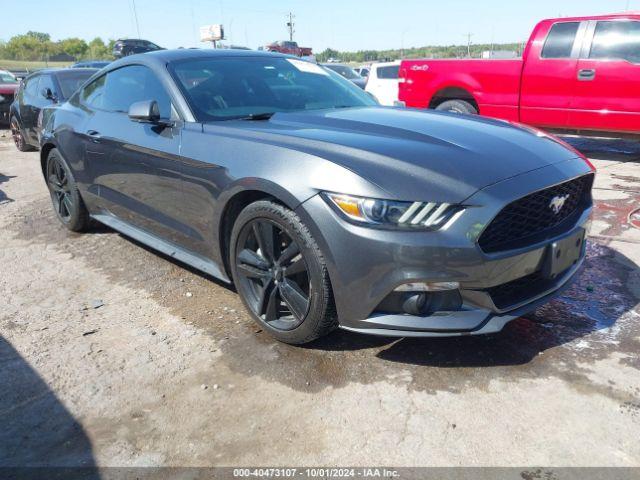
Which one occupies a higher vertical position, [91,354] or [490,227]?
[490,227]

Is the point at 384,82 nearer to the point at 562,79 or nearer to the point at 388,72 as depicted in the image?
the point at 388,72

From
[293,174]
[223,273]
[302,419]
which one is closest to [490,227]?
[293,174]

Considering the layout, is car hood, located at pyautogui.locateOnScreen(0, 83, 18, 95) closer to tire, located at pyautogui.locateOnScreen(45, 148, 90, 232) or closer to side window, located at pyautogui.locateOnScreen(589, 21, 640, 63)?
tire, located at pyautogui.locateOnScreen(45, 148, 90, 232)

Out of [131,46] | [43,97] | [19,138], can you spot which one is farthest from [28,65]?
[43,97]

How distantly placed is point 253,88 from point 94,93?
1792mm

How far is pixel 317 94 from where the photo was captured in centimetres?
378

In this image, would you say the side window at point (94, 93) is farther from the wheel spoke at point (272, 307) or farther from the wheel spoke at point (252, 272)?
the wheel spoke at point (272, 307)

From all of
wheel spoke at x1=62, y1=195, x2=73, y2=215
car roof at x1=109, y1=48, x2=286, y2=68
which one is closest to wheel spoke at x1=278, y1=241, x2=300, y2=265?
car roof at x1=109, y1=48, x2=286, y2=68

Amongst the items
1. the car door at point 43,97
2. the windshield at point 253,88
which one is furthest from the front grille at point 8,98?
the windshield at point 253,88

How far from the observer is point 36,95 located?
29.1 ft

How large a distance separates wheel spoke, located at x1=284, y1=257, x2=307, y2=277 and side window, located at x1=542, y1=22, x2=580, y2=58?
21.1 feet

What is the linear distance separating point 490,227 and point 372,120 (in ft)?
3.64

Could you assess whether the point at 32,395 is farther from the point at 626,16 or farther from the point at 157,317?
the point at 626,16

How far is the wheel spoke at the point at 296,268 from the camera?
2.60 meters
